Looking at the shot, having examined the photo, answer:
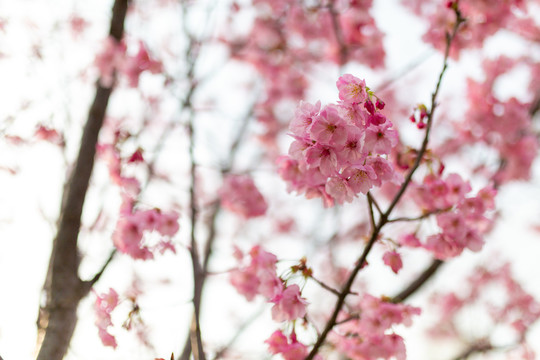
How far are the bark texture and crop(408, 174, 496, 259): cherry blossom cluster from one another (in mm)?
1833

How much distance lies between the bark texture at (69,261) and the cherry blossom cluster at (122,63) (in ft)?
1.39

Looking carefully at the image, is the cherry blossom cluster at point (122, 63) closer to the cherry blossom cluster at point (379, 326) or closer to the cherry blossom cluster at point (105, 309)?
the cherry blossom cluster at point (105, 309)

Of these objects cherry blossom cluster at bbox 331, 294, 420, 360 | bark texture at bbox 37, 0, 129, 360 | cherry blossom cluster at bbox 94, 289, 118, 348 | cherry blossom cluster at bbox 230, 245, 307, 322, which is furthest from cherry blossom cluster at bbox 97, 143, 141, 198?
cherry blossom cluster at bbox 331, 294, 420, 360

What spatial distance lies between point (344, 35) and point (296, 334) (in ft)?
14.0

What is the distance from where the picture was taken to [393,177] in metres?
1.71

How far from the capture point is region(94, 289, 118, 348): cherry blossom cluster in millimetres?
2096

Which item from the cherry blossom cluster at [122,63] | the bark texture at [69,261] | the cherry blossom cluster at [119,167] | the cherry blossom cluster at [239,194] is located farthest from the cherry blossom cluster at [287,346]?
the cherry blossom cluster at [239,194]

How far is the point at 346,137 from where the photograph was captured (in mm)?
1434

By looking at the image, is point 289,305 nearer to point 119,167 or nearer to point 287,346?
point 287,346

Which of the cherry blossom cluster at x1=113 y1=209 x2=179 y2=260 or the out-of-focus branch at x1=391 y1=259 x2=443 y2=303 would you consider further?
the out-of-focus branch at x1=391 y1=259 x2=443 y2=303

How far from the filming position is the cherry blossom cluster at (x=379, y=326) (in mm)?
2178

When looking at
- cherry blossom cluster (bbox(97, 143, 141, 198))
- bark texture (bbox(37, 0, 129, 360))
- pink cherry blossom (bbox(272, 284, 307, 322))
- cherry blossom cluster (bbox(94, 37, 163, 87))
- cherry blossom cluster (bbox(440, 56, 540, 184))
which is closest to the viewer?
pink cherry blossom (bbox(272, 284, 307, 322))

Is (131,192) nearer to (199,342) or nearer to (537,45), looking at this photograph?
(199,342)

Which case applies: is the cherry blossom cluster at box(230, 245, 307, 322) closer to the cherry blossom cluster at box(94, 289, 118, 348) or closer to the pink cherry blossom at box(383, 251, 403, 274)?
the pink cherry blossom at box(383, 251, 403, 274)
